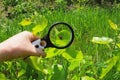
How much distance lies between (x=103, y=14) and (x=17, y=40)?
2.59 meters

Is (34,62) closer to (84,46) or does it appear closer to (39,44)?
(39,44)

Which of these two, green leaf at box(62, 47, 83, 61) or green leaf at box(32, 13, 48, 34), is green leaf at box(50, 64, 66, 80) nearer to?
green leaf at box(62, 47, 83, 61)

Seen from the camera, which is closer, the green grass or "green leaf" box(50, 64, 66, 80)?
"green leaf" box(50, 64, 66, 80)

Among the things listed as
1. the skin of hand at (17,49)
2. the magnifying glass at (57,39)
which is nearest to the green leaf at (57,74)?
the magnifying glass at (57,39)

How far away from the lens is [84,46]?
9.44 ft

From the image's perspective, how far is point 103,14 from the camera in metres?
3.91

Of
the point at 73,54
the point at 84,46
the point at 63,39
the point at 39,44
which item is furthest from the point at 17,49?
the point at 84,46

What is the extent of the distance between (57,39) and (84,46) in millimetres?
1355

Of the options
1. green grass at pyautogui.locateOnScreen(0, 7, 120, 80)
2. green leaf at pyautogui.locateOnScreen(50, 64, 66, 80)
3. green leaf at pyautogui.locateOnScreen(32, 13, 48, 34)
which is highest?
green leaf at pyautogui.locateOnScreen(32, 13, 48, 34)

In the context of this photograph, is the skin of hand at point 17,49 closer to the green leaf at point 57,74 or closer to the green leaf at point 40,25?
the green leaf at point 40,25

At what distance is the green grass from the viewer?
1.81 meters

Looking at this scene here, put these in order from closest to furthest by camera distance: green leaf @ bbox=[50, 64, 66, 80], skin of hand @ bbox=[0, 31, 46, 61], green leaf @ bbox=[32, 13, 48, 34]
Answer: skin of hand @ bbox=[0, 31, 46, 61] < green leaf @ bbox=[32, 13, 48, 34] < green leaf @ bbox=[50, 64, 66, 80]

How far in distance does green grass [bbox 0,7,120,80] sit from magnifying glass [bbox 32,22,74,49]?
11 centimetres

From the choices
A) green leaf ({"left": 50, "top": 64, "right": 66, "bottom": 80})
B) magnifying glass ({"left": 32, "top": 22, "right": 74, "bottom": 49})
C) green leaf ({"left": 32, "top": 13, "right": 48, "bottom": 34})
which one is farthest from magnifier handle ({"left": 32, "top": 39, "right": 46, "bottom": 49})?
green leaf ({"left": 50, "top": 64, "right": 66, "bottom": 80})
